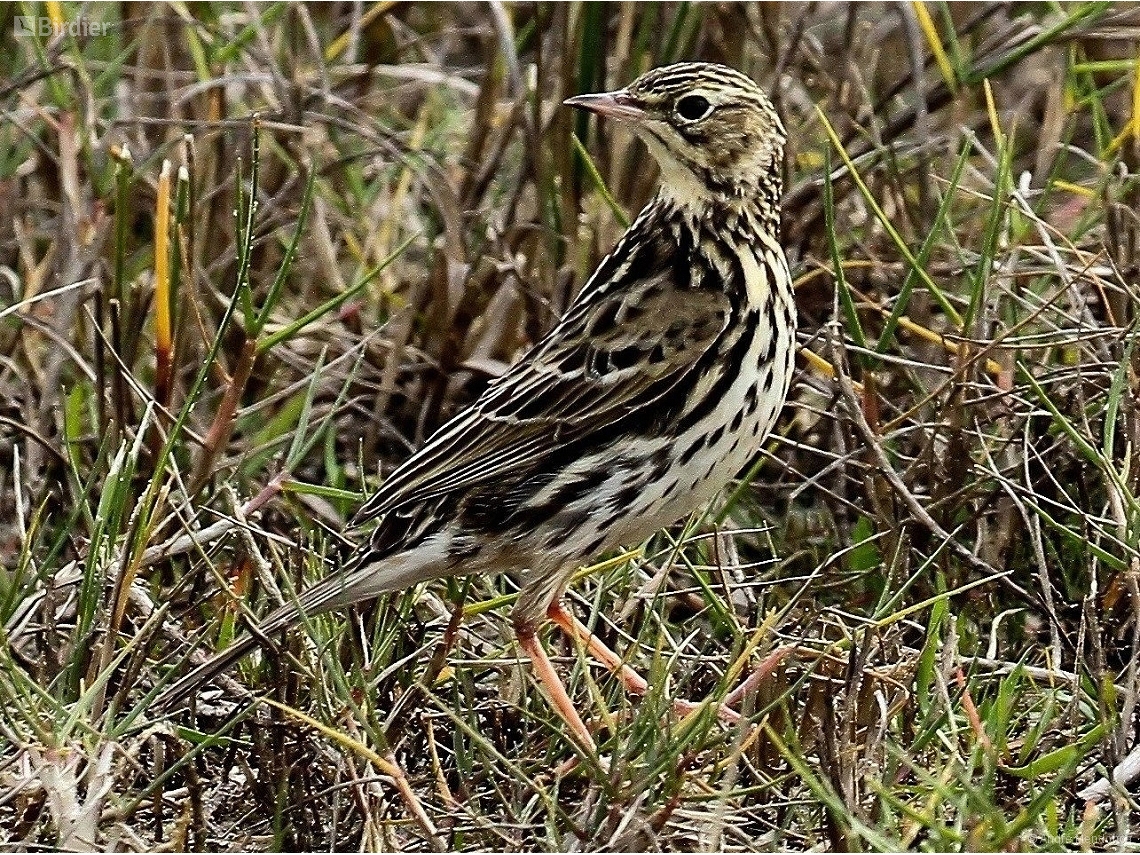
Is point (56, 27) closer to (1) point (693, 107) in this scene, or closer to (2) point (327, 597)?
(1) point (693, 107)

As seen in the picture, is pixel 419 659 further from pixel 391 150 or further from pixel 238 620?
pixel 391 150

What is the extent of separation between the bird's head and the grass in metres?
0.15

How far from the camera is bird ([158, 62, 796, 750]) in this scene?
3641 mm

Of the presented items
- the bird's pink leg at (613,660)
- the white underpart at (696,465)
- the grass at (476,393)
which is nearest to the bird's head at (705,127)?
the grass at (476,393)

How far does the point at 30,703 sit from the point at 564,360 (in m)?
1.30

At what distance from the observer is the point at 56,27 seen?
494 cm

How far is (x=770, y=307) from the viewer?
3.74 metres

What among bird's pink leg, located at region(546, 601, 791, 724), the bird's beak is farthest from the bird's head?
bird's pink leg, located at region(546, 601, 791, 724)

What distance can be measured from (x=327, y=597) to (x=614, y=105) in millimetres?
1140

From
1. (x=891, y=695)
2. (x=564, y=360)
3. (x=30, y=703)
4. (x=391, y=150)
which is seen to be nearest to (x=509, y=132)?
(x=391, y=150)

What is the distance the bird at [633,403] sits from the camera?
11.9ft

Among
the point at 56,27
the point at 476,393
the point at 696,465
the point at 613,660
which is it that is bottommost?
the point at 476,393

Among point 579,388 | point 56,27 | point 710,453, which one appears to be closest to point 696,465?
point 710,453

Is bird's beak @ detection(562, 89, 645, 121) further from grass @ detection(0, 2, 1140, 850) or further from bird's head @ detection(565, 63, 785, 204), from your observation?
grass @ detection(0, 2, 1140, 850)
